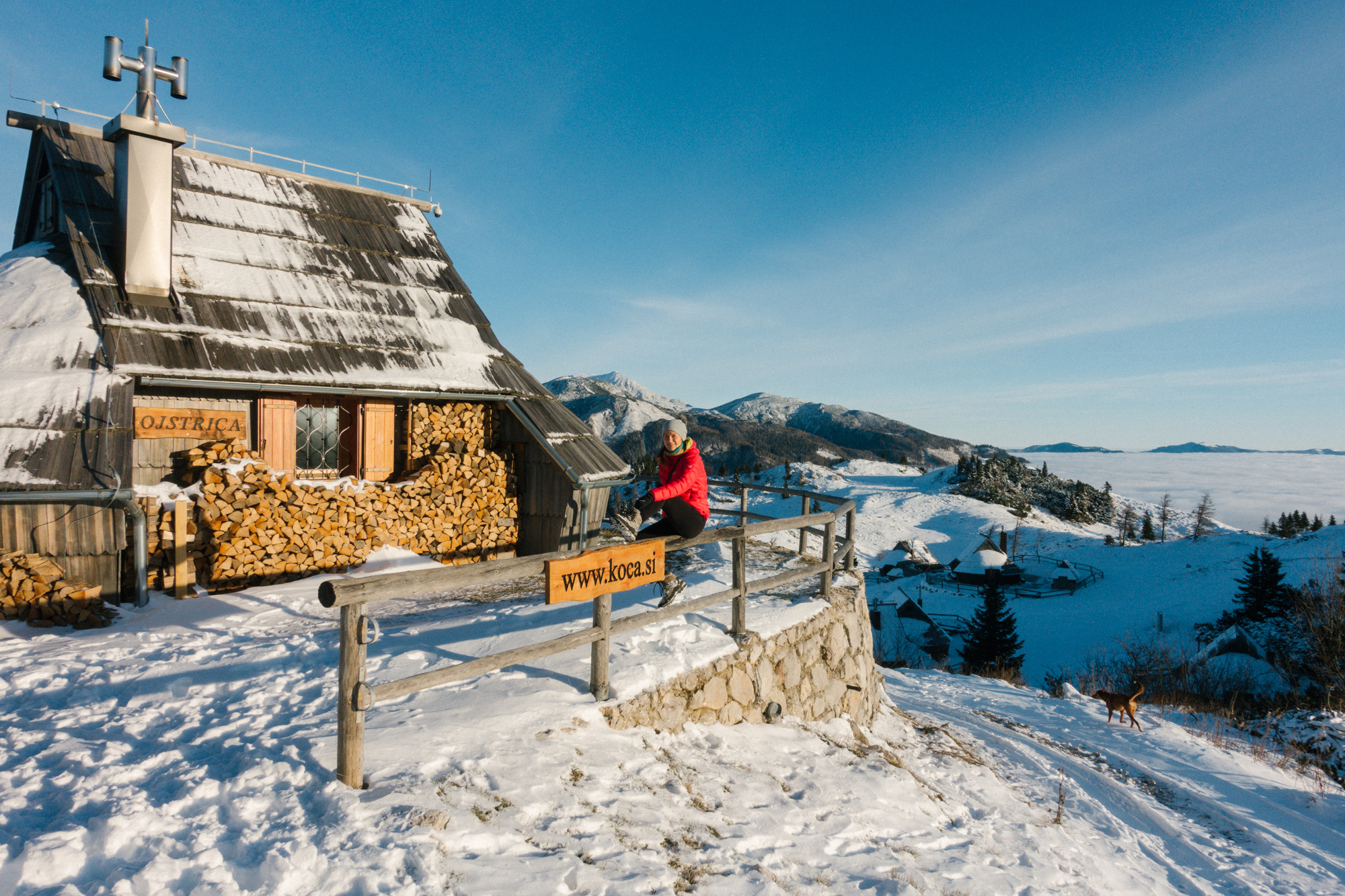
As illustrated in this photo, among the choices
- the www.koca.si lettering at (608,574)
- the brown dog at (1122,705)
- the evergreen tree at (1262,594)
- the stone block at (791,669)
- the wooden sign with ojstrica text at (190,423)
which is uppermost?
the wooden sign with ojstrica text at (190,423)

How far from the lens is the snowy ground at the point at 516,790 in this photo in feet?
10.8

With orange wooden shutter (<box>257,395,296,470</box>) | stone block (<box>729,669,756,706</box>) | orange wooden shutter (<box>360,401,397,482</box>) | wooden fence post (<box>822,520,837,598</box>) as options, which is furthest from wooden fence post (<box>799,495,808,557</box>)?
orange wooden shutter (<box>257,395,296,470</box>)

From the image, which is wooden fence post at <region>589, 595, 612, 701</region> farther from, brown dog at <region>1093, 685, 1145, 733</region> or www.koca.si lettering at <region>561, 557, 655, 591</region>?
brown dog at <region>1093, 685, 1145, 733</region>

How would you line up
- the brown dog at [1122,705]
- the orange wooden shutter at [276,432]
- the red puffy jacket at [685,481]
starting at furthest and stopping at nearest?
the brown dog at [1122,705] < the orange wooden shutter at [276,432] < the red puffy jacket at [685,481]

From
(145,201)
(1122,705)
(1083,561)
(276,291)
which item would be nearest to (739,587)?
(276,291)

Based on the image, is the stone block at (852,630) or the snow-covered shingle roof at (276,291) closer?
the stone block at (852,630)

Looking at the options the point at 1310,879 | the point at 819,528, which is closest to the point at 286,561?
the point at 1310,879

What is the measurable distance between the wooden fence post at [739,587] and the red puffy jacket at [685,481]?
468 millimetres

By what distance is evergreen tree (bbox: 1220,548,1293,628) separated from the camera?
29359mm

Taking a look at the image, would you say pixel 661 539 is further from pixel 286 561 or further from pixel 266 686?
pixel 286 561

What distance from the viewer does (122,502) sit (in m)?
7.46

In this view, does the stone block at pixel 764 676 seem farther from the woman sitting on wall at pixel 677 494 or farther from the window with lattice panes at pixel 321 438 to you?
the window with lattice panes at pixel 321 438

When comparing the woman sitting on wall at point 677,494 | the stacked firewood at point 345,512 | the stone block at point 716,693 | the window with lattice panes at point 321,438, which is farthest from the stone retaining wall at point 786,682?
the window with lattice panes at point 321,438

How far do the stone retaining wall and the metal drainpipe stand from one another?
6.44 m
